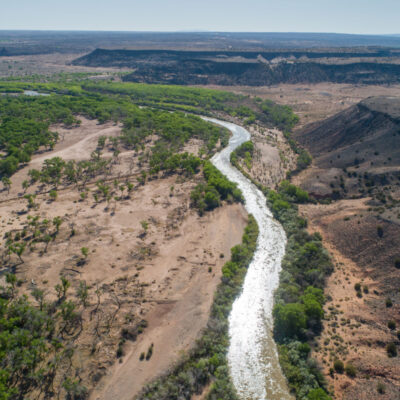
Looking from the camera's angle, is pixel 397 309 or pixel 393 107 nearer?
pixel 397 309

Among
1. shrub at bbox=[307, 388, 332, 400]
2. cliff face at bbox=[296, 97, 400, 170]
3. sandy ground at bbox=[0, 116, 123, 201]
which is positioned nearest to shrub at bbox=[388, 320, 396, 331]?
shrub at bbox=[307, 388, 332, 400]

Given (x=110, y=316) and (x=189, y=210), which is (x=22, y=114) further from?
(x=110, y=316)

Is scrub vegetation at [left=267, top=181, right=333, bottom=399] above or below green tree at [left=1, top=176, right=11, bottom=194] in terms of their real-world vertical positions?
below

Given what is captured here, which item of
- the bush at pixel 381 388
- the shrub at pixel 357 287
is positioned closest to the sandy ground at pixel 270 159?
the shrub at pixel 357 287

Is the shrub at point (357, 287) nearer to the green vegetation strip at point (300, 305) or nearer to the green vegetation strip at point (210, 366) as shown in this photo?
the green vegetation strip at point (300, 305)

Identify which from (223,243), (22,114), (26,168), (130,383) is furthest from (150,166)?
(22,114)

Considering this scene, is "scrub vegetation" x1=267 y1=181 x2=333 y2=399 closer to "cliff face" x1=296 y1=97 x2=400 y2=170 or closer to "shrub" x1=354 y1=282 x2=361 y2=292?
"shrub" x1=354 y1=282 x2=361 y2=292

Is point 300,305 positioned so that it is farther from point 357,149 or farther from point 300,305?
point 357,149
